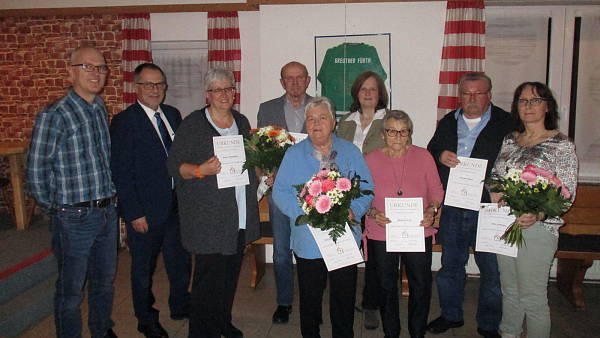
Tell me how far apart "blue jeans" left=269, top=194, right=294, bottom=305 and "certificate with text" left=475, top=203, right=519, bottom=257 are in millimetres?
1426

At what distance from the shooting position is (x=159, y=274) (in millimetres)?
4578

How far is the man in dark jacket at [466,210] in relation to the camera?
2965 mm

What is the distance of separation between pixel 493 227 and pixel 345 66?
250 cm

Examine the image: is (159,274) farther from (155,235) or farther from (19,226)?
(19,226)

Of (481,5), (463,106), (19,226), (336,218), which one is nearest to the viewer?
(336,218)

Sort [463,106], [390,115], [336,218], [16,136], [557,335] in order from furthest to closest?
1. [16,136]
2. [557,335]
3. [463,106]
4. [390,115]
5. [336,218]

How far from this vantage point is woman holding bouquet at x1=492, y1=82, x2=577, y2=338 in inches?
98.0

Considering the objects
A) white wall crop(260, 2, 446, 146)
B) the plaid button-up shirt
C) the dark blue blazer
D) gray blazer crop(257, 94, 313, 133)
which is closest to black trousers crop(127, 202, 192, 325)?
the dark blue blazer

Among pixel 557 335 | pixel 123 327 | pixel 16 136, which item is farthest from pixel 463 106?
pixel 16 136

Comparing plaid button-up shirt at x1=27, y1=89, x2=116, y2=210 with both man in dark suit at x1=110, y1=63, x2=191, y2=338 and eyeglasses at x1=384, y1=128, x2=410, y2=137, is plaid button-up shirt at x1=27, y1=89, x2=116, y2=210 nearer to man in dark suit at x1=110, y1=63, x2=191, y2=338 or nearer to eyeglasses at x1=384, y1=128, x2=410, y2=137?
man in dark suit at x1=110, y1=63, x2=191, y2=338

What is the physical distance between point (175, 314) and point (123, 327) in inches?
16.4

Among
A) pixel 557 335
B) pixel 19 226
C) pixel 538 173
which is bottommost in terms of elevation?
pixel 557 335

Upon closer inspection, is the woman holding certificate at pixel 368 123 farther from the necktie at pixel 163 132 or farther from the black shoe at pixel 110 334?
the black shoe at pixel 110 334

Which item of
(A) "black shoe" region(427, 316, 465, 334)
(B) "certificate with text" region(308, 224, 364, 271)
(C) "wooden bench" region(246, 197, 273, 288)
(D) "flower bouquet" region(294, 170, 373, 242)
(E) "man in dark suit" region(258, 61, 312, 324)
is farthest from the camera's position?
(C) "wooden bench" region(246, 197, 273, 288)
